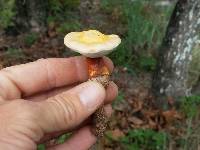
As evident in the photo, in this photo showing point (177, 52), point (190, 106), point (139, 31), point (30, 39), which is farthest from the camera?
point (30, 39)

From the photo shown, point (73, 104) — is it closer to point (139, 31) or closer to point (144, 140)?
point (144, 140)

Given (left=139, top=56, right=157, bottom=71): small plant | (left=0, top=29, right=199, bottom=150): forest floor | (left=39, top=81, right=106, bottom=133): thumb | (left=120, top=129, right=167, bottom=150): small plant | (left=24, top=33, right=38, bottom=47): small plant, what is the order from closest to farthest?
(left=39, top=81, right=106, bottom=133): thumb < (left=120, top=129, right=167, bottom=150): small plant < (left=0, top=29, right=199, bottom=150): forest floor < (left=139, top=56, right=157, bottom=71): small plant < (left=24, top=33, right=38, bottom=47): small plant

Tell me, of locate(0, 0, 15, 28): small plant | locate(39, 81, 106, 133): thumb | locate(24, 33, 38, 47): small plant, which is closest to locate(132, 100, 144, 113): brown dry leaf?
locate(24, 33, 38, 47): small plant

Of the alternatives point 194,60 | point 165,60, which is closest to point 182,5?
point 165,60

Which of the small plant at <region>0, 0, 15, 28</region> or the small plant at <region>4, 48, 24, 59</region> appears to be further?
the small plant at <region>0, 0, 15, 28</region>

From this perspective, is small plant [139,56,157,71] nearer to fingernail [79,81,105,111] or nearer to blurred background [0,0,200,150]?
blurred background [0,0,200,150]

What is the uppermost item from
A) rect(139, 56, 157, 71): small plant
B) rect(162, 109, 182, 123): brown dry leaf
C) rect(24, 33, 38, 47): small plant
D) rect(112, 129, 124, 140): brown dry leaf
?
rect(24, 33, 38, 47): small plant

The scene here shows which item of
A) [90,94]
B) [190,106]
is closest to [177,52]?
[190,106]

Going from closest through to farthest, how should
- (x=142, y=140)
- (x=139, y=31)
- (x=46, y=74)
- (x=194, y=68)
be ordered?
1. (x=46, y=74)
2. (x=142, y=140)
3. (x=194, y=68)
4. (x=139, y=31)
